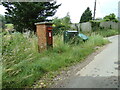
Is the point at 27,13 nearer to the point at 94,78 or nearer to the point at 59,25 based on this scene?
the point at 59,25

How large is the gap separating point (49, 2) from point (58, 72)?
53.3 feet

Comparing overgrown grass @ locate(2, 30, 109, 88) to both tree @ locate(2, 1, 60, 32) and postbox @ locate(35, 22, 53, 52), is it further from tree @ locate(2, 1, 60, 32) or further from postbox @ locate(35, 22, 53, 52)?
tree @ locate(2, 1, 60, 32)

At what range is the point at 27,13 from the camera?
17.5m

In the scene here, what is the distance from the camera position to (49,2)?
19.7 metres

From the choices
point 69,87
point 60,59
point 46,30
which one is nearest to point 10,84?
point 69,87

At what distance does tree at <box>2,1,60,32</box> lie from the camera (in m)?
17.3

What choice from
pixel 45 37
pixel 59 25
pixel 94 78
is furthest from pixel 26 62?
pixel 59 25

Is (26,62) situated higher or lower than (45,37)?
lower

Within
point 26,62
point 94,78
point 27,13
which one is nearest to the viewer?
point 94,78

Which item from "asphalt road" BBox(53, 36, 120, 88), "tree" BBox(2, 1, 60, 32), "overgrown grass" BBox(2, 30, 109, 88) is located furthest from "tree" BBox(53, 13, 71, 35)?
"asphalt road" BBox(53, 36, 120, 88)

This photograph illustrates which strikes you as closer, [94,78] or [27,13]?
[94,78]

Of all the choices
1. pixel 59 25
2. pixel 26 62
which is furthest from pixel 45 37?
pixel 59 25

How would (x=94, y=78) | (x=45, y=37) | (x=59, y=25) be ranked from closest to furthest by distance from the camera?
(x=94, y=78) < (x=45, y=37) < (x=59, y=25)

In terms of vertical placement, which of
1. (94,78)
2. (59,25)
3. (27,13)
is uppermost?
(27,13)
